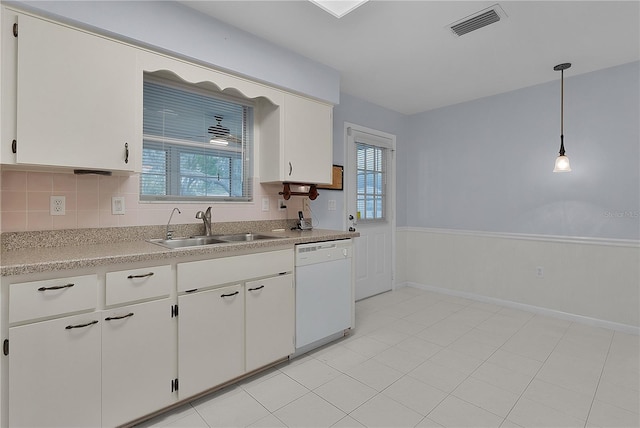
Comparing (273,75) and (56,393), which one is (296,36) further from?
(56,393)

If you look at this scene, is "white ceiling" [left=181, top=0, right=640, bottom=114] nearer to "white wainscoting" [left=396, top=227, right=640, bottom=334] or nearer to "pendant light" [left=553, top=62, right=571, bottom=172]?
"pendant light" [left=553, top=62, right=571, bottom=172]

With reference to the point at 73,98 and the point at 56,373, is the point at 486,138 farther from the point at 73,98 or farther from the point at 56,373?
the point at 56,373

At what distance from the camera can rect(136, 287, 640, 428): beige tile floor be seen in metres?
1.79

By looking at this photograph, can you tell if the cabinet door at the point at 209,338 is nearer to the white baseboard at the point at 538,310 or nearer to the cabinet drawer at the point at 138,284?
the cabinet drawer at the point at 138,284

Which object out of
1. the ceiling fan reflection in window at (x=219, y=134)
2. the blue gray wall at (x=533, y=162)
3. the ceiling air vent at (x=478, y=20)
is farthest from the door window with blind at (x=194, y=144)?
the blue gray wall at (x=533, y=162)

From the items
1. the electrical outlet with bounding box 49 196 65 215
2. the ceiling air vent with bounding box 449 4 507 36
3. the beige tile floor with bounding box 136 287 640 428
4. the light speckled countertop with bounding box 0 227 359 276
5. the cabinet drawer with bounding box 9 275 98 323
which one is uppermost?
the ceiling air vent with bounding box 449 4 507 36

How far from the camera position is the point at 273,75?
8.45 ft

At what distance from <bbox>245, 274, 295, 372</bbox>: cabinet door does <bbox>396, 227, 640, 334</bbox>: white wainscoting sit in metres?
2.63

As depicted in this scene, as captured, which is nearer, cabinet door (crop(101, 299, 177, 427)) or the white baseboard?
cabinet door (crop(101, 299, 177, 427))

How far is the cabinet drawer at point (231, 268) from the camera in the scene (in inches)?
72.6

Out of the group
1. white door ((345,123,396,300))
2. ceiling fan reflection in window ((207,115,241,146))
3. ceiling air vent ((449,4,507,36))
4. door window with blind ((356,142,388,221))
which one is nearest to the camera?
ceiling air vent ((449,4,507,36))

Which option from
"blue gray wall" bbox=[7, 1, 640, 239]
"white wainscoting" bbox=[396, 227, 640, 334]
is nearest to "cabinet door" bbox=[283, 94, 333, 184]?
"blue gray wall" bbox=[7, 1, 640, 239]

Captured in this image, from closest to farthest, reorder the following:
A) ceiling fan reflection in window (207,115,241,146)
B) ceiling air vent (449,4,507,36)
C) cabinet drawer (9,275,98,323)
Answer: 1. cabinet drawer (9,275,98,323)
2. ceiling air vent (449,4,507,36)
3. ceiling fan reflection in window (207,115,241,146)

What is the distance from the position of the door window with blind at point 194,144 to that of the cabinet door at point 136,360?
94 centimetres
